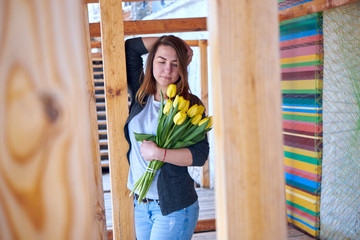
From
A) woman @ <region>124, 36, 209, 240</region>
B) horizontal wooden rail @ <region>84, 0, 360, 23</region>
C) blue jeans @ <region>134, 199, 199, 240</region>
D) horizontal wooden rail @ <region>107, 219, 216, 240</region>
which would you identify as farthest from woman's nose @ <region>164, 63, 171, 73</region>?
horizontal wooden rail @ <region>107, 219, 216, 240</region>

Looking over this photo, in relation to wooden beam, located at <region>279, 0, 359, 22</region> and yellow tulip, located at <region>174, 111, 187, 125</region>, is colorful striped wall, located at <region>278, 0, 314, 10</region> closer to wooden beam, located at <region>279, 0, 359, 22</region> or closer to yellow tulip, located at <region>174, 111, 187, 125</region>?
wooden beam, located at <region>279, 0, 359, 22</region>

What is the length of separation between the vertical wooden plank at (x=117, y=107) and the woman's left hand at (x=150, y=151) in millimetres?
90

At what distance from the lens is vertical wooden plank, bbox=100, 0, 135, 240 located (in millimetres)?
1587

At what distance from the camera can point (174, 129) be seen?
5.71 feet

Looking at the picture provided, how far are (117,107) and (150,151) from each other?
0.27 m

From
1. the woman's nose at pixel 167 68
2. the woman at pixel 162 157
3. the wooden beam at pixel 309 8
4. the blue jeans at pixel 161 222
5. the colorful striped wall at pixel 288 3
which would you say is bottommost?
the blue jeans at pixel 161 222

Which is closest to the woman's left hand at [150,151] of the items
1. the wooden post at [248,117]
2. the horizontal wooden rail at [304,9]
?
the wooden post at [248,117]

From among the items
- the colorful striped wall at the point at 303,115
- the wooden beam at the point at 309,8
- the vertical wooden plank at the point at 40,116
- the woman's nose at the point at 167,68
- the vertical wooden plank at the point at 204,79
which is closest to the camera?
the vertical wooden plank at the point at 40,116

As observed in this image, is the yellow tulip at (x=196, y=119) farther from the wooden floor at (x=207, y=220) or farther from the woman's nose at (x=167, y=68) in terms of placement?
the wooden floor at (x=207, y=220)

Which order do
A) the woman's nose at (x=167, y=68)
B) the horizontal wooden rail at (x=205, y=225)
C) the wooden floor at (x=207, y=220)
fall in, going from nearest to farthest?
the woman's nose at (x=167, y=68) < the wooden floor at (x=207, y=220) < the horizontal wooden rail at (x=205, y=225)

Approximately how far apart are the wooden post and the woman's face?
125 centimetres

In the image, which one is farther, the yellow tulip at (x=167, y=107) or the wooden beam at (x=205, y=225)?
the wooden beam at (x=205, y=225)

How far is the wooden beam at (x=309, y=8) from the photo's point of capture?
8.22 ft

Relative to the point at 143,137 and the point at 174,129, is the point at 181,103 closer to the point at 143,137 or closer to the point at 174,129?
the point at 174,129
